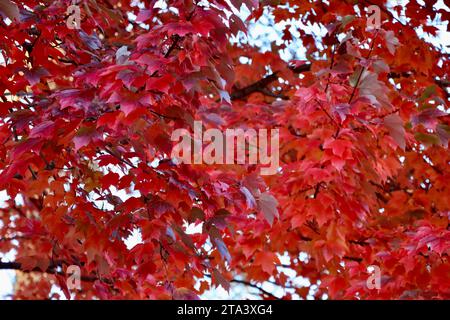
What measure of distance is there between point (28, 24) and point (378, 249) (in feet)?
10.2

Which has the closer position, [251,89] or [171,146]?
[171,146]

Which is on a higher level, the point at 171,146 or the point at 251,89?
the point at 251,89

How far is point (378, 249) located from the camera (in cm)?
512

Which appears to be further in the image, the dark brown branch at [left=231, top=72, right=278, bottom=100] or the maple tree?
the dark brown branch at [left=231, top=72, right=278, bottom=100]

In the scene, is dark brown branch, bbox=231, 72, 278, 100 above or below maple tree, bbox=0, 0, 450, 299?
above

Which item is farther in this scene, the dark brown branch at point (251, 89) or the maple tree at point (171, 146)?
the dark brown branch at point (251, 89)

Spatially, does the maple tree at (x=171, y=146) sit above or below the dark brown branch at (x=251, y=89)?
below

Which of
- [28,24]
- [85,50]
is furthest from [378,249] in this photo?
[28,24]

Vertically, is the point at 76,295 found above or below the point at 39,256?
below

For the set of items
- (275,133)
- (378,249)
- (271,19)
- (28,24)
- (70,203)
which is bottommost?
(378,249)

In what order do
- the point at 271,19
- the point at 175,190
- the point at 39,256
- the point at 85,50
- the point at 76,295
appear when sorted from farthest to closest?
1. the point at 271,19
2. the point at 76,295
3. the point at 39,256
4. the point at 85,50
5. the point at 175,190

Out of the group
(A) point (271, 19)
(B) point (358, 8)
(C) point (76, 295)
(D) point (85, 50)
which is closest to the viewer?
(D) point (85, 50)
